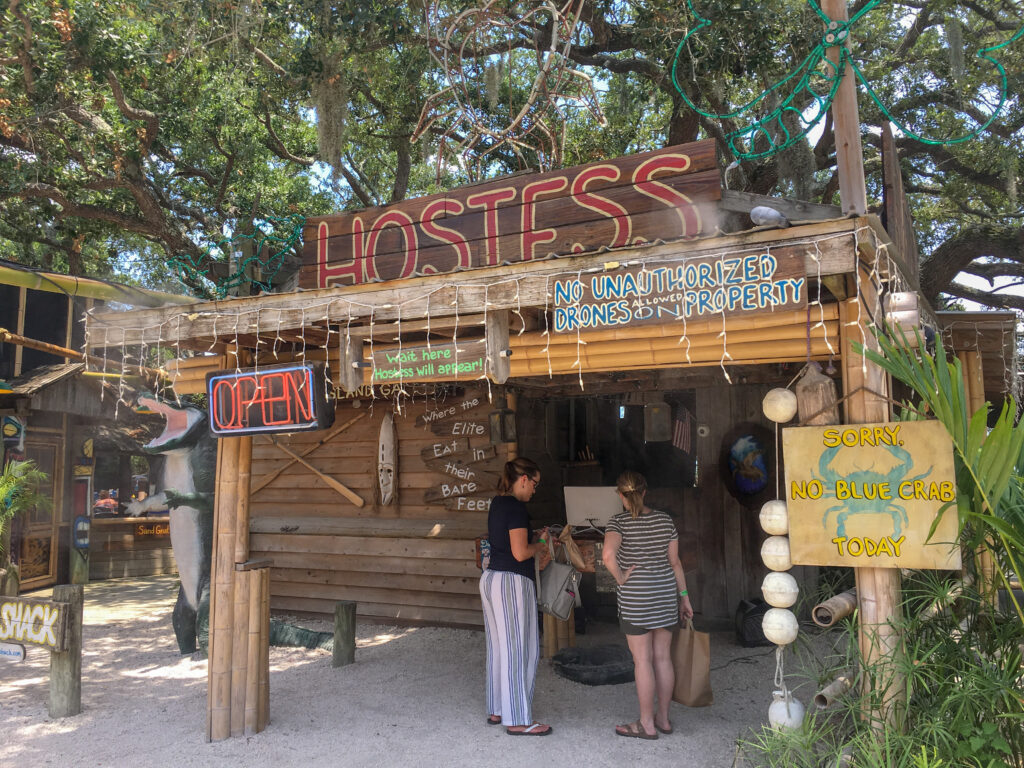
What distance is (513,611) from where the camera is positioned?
204 inches

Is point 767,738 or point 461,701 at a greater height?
point 767,738

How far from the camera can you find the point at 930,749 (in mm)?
3453

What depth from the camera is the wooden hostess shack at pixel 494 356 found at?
13.5 feet

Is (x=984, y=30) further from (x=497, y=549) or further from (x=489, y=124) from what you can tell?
(x=497, y=549)

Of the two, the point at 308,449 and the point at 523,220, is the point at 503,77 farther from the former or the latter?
the point at 523,220

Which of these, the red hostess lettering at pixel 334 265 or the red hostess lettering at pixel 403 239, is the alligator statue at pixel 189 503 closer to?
the red hostess lettering at pixel 334 265

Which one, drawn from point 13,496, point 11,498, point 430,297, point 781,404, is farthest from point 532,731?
point 13,496

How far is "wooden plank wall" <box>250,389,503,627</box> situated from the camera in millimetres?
8289

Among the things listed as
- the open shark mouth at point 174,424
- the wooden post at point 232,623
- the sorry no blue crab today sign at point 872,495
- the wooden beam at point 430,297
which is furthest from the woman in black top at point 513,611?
the open shark mouth at point 174,424

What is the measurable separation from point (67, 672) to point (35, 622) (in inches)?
19.4

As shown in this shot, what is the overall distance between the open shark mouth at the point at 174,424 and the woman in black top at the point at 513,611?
151 inches

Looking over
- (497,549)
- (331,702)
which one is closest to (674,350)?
(497,549)

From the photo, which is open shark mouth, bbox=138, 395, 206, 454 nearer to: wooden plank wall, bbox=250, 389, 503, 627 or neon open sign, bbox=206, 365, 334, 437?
wooden plank wall, bbox=250, 389, 503, 627

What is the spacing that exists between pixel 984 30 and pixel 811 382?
10896 mm
